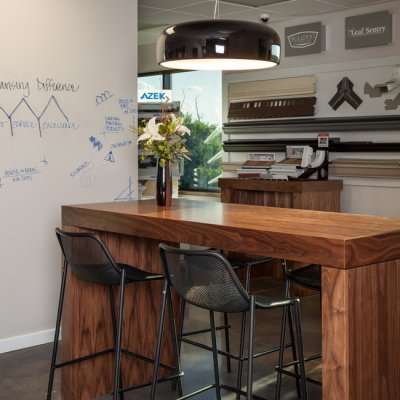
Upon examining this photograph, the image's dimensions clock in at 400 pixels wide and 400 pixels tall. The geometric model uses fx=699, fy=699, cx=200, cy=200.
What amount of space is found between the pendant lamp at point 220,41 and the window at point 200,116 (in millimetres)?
4903

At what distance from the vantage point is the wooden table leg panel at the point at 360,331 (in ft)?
8.07

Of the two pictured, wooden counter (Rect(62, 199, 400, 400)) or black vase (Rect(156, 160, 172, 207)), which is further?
black vase (Rect(156, 160, 172, 207))

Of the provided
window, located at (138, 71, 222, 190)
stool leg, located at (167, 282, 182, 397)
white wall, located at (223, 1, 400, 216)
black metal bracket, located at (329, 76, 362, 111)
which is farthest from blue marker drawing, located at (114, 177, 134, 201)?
window, located at (138, 71, 222, 190)

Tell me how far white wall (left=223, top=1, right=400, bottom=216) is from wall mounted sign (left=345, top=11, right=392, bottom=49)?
0.06 meters

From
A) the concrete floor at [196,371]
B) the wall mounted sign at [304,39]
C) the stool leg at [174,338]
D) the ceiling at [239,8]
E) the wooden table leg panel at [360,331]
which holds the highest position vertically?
the ceiling at [239,8]

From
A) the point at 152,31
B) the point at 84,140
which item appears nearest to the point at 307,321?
the point at 84,140

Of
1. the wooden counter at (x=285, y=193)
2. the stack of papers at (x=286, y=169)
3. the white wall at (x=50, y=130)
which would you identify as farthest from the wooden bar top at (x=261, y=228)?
the stack of papers at (x=286, y=169)

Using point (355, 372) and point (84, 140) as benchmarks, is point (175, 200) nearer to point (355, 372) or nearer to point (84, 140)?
point (84, 140)

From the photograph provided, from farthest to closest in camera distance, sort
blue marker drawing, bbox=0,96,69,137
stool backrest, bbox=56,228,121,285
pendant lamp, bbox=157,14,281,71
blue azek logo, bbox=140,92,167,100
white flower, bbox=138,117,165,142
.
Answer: blue azek logo, bbox=140,92,167,100 < blue marker drawing, bbox=0,96,69,137 < white flower, bbox=138,117,165,142 < stool backrest, bbox=56,228,121,285 < pendant lamp, bbox=157,14,281,71

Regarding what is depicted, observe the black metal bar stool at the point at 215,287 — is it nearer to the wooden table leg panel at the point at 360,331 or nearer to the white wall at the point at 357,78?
the wooden table leg panel at the point at 360,331

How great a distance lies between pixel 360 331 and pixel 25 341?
9.19 feet

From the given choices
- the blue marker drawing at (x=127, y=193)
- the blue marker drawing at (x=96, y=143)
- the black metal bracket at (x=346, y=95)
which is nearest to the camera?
the blue marker drawing at (x=96, y=143)

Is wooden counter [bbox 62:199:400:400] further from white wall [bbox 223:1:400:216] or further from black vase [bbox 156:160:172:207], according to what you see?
white wall [bbox 223:1:400:216]

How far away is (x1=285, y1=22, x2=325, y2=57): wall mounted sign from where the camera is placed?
6.58 meters
